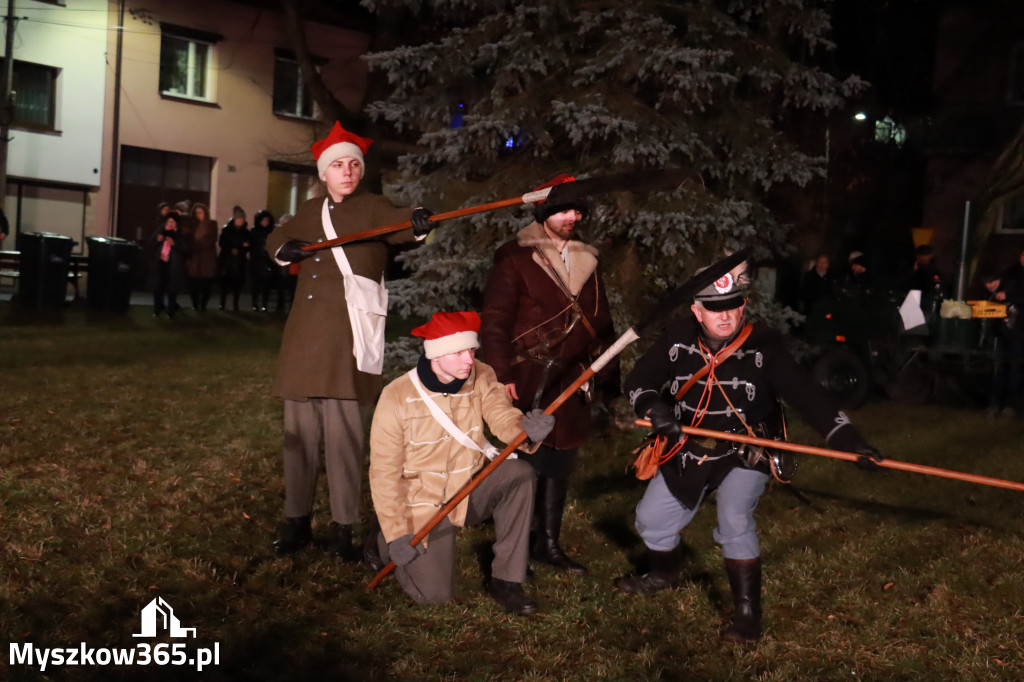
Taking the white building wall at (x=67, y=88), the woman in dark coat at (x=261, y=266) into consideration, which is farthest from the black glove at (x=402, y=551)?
the white building wall at (x=67, y=88)

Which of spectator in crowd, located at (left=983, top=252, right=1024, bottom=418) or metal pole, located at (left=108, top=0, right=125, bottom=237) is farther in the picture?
metal pole, located at (left=108, top=0, right=125, bottom=237)

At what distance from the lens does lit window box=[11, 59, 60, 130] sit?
2592 cm

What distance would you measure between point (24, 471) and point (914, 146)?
82.4 feet

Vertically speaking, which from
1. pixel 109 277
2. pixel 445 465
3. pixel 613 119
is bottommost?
pixel 445 465

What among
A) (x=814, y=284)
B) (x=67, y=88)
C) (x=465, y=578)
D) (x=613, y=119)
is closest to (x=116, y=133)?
(x=67, y=88)

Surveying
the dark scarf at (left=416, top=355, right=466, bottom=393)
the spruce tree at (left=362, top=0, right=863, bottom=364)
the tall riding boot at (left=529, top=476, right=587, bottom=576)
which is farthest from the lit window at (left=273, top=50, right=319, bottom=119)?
the dark scarf at (left=416, top=355, right=466, bottom=393)

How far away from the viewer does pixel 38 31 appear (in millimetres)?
26000

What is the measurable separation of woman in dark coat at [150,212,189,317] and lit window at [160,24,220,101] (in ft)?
42.9

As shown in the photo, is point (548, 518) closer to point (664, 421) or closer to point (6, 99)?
point (664, 421)

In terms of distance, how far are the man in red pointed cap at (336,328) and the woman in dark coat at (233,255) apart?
13.3 m

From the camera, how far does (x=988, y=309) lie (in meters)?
→ 12.2

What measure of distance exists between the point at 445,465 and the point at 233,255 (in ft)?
46.7

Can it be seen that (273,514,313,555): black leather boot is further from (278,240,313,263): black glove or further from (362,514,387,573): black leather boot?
(278,240,313,263): black glove

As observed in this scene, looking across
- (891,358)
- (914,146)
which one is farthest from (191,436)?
(914,146)
